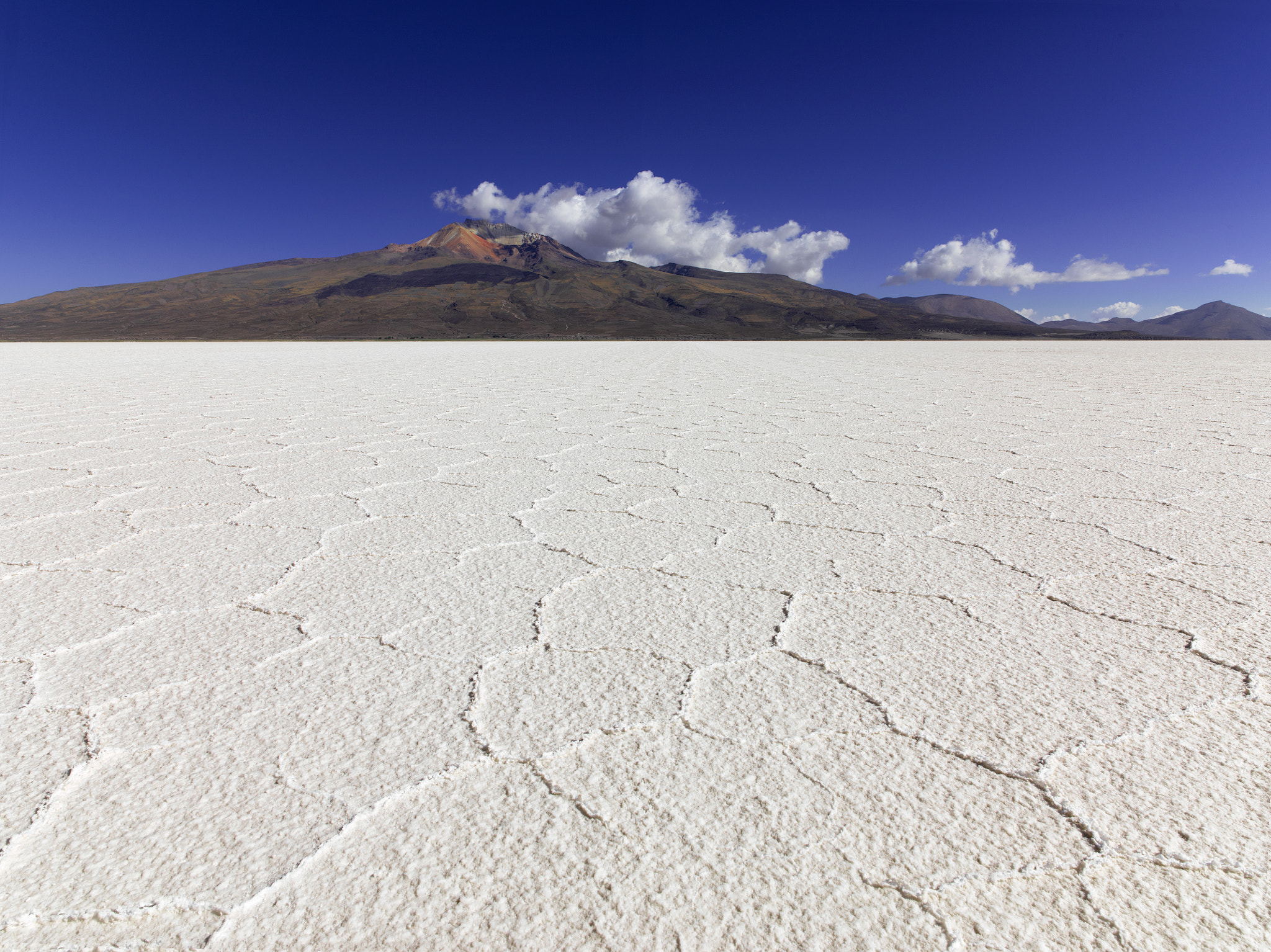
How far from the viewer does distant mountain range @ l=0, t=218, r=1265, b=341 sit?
228ft

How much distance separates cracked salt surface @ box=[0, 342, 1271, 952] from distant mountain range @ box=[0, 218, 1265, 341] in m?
49.9

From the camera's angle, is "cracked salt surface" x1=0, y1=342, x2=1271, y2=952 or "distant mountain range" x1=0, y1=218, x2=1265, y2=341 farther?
"distant mountain range" x1=0, y1=218, x2=1265, y2=341

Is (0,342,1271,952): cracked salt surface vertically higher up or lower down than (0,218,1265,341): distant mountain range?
lower down

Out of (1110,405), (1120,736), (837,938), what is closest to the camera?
(837,938)

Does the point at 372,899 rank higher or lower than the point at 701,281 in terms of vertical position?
lower

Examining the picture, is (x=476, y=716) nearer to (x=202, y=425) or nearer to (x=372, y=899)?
(x=372, y=899)

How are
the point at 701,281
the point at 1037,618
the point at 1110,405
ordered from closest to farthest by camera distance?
the point at 1037,618
the point at 1110,405
the point at 701,281

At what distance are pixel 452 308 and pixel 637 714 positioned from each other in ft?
294

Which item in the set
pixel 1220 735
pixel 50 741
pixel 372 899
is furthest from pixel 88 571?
pixel 1220 735

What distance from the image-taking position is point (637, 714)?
35.1 inches

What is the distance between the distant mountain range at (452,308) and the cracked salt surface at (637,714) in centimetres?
4990

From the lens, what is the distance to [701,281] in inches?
5443

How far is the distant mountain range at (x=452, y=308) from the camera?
228 feet

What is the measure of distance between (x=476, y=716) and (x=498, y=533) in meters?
0.85
